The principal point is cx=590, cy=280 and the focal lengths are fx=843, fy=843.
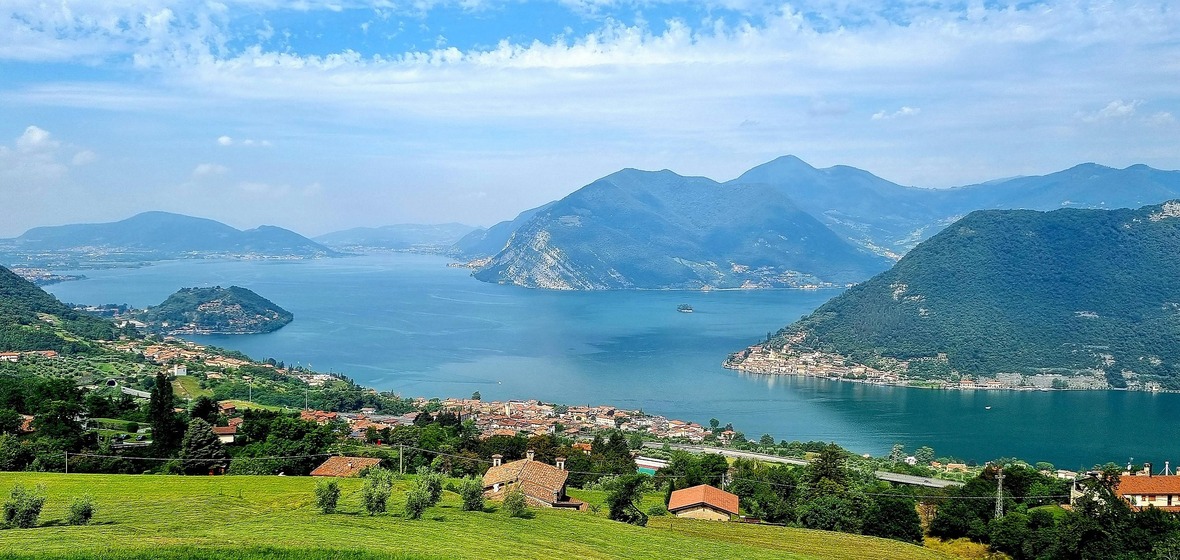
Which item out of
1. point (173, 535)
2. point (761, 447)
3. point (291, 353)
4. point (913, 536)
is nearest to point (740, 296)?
point (291, 353)

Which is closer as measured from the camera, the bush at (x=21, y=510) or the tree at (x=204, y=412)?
the bush at (x=21, y=510)

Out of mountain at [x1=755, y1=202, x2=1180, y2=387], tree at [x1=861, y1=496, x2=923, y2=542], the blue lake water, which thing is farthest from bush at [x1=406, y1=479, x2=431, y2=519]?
mountain at [x1=755, y1=202, x2=1180, y2=387]

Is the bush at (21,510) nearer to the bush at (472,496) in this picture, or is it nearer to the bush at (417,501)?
the bush at (417,501)

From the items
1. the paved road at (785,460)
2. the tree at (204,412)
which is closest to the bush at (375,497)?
the tree at (204,412)

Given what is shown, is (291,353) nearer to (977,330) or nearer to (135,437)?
(135,437)

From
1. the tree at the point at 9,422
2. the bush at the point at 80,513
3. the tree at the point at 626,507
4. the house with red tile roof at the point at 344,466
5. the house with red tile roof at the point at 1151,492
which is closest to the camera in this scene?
the bush at the point at 80,513
